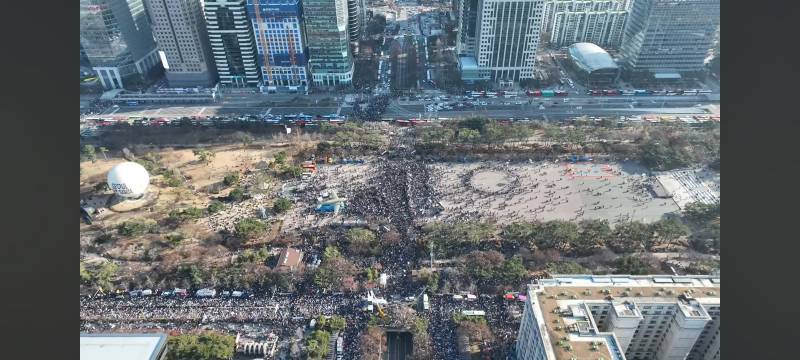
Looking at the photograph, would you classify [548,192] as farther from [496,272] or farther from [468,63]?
[468,63]

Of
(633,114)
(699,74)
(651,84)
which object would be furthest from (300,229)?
(699,74)

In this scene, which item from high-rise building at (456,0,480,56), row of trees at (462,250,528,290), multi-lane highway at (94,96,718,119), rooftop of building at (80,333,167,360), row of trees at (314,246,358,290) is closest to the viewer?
rooftop of building at (80,333,167,360)

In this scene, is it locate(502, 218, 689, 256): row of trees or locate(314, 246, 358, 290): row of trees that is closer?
locate(314, 246, 358, 290): row of trees

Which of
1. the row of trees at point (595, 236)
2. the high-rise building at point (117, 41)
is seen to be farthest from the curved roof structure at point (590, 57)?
the high-rise building at point (117, 41)

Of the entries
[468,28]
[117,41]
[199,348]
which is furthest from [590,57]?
[117,41]

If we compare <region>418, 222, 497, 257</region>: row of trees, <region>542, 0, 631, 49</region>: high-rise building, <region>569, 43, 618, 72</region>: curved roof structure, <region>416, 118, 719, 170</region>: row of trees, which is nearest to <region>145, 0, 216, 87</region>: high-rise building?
<region>416, 118, 719, 170</region>: row of trees

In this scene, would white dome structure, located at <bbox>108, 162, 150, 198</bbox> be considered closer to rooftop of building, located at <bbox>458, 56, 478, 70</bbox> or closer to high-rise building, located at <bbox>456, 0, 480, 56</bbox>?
rooftop of building, located at <bbox>458, 56, 478, 70</bbox>

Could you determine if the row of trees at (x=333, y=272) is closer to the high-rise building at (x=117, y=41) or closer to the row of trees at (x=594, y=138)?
the row of trees at (x=594, y=138)
